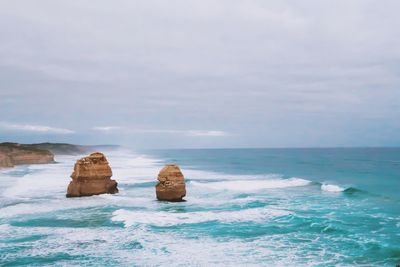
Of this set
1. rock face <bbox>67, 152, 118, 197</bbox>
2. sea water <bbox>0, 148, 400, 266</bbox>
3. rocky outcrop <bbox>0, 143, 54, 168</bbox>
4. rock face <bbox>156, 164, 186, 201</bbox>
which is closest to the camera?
sea water <bbox>0, 148, 400, 266</bbox>

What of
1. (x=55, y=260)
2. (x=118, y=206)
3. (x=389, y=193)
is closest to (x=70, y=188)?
(x=118, y=206)

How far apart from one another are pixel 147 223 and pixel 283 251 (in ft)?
30.9

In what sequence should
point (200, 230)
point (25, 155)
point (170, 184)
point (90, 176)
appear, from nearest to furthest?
point (200, 230) → point (170, 184) → point (90, 176) → point (25, 155)

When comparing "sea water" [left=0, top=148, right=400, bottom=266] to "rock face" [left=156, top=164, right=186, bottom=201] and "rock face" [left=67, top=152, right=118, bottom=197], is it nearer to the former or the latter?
"rock face" [left=156, top=164, right=186, bottom=201]

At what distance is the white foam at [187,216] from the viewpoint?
27.8m

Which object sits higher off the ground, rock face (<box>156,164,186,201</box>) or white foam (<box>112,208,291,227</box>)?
rock face (<box>156,164,186,201</box>)

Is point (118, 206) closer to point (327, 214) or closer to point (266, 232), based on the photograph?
point (266, 232)

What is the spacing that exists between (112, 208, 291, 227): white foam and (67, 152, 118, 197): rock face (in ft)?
20.0

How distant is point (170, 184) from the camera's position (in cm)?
3447

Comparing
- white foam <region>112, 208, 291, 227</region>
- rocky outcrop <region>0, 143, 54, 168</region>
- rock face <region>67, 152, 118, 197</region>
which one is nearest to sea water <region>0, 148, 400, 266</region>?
white foam <region>112, 208, 291, 227</region>

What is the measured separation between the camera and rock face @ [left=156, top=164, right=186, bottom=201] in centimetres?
3362

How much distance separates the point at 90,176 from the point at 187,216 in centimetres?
1067

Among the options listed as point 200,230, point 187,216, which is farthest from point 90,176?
point 200,230

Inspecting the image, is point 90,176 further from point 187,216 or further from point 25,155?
point 25,155
